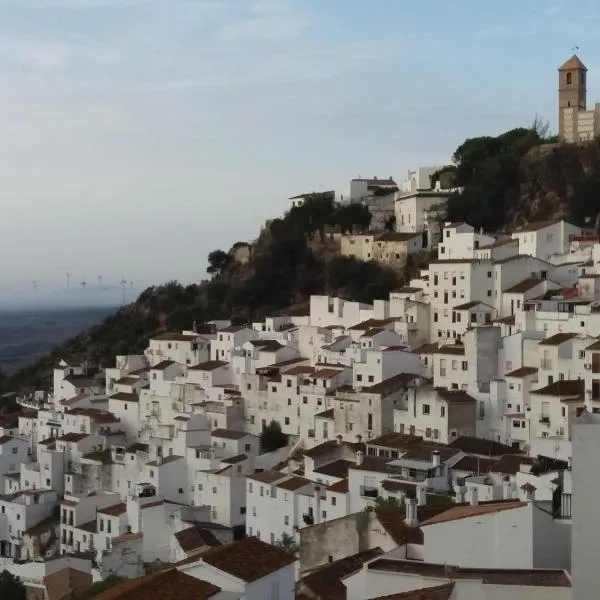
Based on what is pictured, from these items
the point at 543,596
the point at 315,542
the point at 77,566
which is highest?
the point at 543,596

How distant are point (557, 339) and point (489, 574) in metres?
21.0

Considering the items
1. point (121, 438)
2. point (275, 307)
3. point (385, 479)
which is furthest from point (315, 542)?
point (275, 307)

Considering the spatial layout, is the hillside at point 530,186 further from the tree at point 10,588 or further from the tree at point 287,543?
the tree at point 10,588

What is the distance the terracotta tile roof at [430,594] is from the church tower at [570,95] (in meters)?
44.7

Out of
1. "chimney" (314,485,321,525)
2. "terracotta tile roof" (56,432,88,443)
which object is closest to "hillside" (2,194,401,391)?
"terracotta tile roof" (56,432,88,443)

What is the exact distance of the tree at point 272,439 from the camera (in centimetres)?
3638

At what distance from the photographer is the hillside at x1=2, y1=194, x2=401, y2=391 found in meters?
54.0

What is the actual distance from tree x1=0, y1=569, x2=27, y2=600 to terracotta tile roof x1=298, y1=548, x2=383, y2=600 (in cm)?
1043

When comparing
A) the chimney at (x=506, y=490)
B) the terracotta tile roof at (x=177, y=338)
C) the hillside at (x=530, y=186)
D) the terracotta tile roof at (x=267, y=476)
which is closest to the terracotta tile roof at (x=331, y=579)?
the chimney at (x=506, y=490)

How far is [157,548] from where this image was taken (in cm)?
3064

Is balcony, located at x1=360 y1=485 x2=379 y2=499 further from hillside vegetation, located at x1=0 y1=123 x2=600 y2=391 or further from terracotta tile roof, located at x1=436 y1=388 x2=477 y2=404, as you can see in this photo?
hillside vegetation, located at x1=0 y1=123 x2=600 y2=391

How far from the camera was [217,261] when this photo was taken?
206 feet

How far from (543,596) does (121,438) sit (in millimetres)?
31144

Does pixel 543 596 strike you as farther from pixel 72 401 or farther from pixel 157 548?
pixel 72 401
